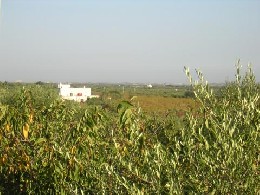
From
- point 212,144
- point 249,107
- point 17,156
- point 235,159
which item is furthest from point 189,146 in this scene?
point 17,156

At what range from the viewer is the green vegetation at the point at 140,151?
11.0 ft

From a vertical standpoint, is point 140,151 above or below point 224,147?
below

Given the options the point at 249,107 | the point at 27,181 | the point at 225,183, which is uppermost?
the point at 249,107

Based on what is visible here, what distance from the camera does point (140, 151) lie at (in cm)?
462

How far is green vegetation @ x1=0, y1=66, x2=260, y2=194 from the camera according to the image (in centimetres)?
336

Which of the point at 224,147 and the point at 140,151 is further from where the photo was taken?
the point at 140,151

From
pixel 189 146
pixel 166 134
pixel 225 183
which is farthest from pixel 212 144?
pixel 166 134

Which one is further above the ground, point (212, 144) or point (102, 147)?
point (212, 144)

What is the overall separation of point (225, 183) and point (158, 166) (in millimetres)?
666

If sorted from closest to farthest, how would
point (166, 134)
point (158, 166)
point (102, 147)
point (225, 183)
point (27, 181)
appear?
point (225, 183) < point (158, 166) < point (102, 147) < point (27, 181) < point (166, 134)

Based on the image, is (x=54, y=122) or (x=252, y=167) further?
(x=54, y=122)

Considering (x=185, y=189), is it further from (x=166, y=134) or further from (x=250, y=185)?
(x=166, y=134)

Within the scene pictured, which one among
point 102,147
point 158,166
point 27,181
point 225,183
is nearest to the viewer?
point 225,183

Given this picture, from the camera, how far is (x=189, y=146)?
358cm
